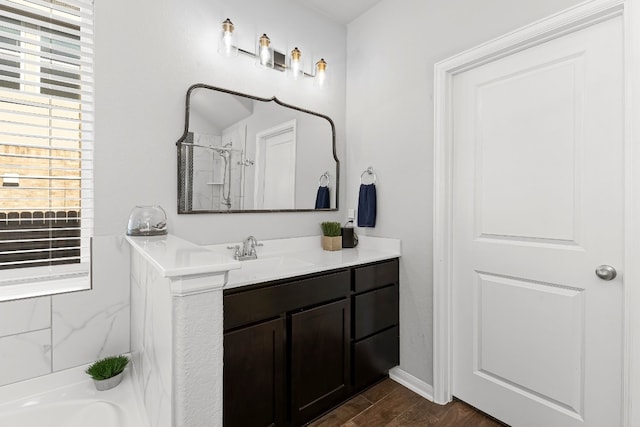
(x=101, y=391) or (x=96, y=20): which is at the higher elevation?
(x=96, y=20)

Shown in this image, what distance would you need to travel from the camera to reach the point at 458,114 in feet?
6.39

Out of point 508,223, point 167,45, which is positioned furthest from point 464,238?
point 167,45

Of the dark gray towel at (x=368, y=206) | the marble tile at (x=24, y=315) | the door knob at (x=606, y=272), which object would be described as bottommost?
the marble tile at (x=24, y=315)

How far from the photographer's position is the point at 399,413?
186cm

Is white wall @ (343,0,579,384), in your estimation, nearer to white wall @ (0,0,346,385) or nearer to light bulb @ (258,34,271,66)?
light bulb @ (258,34,271,66)

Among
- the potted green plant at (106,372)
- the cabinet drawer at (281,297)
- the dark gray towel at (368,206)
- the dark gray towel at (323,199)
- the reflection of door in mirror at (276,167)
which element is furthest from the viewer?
the dark gray towel at (323,199)

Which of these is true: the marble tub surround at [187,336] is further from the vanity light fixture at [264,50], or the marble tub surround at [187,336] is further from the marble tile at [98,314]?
the vanity light fixture at [264,50]

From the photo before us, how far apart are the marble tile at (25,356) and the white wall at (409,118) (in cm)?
199

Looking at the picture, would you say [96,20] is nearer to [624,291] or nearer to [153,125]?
[153,125]

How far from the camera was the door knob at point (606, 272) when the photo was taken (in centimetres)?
138

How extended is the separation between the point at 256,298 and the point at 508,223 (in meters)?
1.40

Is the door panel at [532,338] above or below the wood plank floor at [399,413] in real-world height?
above

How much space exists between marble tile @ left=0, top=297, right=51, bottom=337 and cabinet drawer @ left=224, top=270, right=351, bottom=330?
91 centimetres

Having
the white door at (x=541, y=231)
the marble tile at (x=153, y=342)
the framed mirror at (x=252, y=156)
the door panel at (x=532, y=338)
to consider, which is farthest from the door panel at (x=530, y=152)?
the marble tile at (x=153, y=342)
